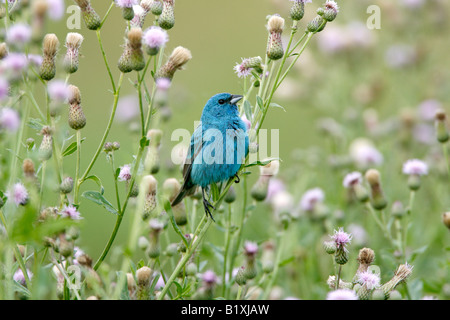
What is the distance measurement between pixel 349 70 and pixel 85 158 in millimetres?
2774

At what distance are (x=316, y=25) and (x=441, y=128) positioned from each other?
3.53ft

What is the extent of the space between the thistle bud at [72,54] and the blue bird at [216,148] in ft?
2.24

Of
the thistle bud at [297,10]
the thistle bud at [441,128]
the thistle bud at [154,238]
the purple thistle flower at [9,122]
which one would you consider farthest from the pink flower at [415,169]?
the purple thistle flower at [9,122]

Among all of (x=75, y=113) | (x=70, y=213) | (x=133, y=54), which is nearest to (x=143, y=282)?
(x=70, y=213)

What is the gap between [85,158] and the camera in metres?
5.92

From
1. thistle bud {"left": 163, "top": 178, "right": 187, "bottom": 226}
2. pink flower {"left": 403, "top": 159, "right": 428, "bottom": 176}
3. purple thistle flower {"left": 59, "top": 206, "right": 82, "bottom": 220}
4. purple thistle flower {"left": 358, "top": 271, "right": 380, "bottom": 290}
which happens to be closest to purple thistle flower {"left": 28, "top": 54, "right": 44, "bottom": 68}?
purple thistle flower {"left": 59, "top": 206, "right": 82, "bottom": 220}

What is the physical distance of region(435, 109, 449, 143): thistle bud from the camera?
2869 millimetres

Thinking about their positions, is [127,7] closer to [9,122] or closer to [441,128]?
[9,122]

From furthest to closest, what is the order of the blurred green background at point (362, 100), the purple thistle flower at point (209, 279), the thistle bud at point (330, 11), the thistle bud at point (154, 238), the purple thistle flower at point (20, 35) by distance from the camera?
the blurred green background at point (362, 100) → the purple thistle flower at point (209, 279) → the thistle bud at point (330, 11) → the thistle bud at point (154, 238) → the purple thistle flower at point (20, 35)

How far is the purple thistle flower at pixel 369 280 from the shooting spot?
1845 mm

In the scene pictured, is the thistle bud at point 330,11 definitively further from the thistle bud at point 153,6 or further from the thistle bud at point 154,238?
the thistle bud at point 154,238

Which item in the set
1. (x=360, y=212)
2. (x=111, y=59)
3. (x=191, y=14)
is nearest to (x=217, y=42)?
(x=191, y=14)

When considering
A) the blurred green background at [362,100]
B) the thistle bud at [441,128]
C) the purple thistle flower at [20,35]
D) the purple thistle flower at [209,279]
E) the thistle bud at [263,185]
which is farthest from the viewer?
the blurred green background at [362,100]
